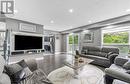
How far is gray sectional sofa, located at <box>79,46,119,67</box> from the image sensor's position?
4.62m

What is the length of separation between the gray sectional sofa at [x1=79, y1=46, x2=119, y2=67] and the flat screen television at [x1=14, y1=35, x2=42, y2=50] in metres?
3.46

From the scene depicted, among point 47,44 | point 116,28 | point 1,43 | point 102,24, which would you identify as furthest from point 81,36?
point 1,43

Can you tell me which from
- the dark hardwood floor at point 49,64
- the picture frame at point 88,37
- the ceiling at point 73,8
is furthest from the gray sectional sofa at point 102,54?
the ceiling at point 73,8

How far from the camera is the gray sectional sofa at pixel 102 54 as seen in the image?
4.62 metres

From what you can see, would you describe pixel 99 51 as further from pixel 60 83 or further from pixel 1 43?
pixel 1 43

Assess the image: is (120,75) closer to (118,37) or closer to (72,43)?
(118,37)

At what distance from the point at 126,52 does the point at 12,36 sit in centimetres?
656

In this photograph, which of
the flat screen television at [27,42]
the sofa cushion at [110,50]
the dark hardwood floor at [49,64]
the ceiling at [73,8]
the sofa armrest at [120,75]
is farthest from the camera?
the flat screen television at [27,42]

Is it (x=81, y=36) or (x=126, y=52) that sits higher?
(x=81, y=36)

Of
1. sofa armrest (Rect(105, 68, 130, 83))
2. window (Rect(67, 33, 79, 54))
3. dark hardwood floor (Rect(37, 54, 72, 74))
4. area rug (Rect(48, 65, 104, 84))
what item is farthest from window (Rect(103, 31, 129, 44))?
sofa armrest (Rect(105, 68, 130, 83))

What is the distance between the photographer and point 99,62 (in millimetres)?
5176

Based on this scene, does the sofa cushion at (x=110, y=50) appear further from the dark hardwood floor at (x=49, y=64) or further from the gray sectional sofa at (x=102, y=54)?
the dark hardwood floor at (x=49, y=64)

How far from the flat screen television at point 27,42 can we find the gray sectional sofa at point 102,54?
3.46 m

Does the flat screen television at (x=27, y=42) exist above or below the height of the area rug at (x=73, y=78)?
above
